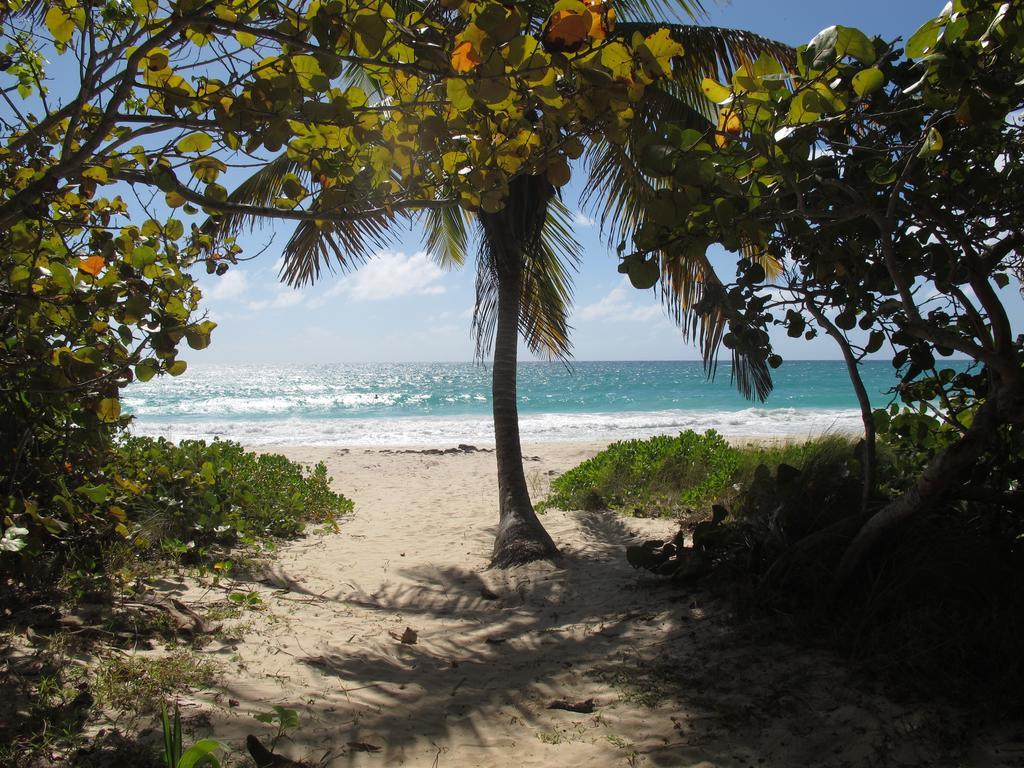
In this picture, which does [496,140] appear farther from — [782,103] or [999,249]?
[999,249]

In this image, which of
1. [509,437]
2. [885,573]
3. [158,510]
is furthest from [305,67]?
[509,437]

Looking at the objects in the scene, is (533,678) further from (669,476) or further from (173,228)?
(669,476)

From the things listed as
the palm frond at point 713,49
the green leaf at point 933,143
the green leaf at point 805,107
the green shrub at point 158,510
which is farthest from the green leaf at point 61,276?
the palm frond at point 713,49

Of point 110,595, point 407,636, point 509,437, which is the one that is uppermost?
point 509,437

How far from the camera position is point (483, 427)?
979 inches

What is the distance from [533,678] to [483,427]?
21.5m

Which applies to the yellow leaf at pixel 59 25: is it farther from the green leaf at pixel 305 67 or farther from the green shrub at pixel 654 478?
the green shrub at pixel 654 478

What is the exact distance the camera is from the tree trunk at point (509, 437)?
229 inches

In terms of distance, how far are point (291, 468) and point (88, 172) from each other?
21.0 feet

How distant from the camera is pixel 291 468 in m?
8.65

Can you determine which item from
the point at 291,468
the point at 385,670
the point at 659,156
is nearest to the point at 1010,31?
the point at 659,156

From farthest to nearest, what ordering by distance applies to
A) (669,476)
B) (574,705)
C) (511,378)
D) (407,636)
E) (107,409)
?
(669,476), (511,378), (407,636), (574,705), (107,409)

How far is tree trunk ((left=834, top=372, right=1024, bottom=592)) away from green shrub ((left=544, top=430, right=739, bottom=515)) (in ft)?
9.94

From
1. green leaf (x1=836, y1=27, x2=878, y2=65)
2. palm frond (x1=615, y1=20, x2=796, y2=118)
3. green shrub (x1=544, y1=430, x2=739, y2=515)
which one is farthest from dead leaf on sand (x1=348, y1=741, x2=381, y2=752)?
palm frond (x1=615, y1=20, x2=796, y2=118)
